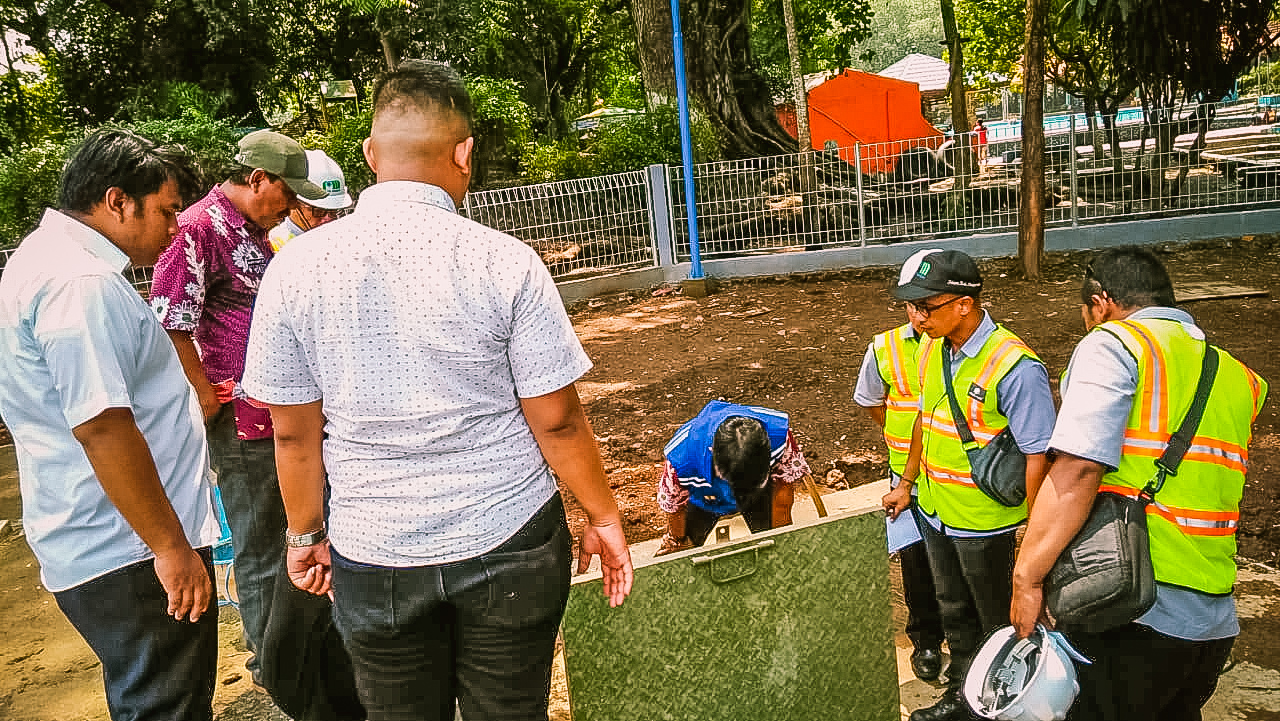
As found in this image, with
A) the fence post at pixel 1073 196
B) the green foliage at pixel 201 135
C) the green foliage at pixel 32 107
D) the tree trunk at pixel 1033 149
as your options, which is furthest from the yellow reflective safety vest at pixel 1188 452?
the green foliage at pixel 32 107

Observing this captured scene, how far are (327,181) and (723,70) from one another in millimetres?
12916

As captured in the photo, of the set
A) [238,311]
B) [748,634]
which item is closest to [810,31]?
[238,311]

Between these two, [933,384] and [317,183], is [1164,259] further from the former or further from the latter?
A: [317,183]

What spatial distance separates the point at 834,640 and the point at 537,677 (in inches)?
44.1

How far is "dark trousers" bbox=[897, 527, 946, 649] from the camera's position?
3.73 meters

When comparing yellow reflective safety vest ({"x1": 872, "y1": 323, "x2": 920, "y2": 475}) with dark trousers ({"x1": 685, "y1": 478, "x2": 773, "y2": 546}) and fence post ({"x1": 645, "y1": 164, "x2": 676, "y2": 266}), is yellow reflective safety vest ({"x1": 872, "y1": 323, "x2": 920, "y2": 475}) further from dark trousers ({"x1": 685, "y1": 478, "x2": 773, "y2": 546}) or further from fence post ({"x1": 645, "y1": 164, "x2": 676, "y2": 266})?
fence post ({"x1": 645, "y1": 164, "x2": 676, "y2": 266})

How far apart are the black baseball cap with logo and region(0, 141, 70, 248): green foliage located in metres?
10.9

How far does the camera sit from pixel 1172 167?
12.2 m

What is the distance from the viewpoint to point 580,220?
39.5 ft

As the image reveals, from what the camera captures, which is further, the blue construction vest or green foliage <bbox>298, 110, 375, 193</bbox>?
green foliage <bbox>298, 110, 375, 193</bbox>

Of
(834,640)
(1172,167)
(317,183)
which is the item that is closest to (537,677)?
(834,640)

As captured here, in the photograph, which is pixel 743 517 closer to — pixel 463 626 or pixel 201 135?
pixel 463 626

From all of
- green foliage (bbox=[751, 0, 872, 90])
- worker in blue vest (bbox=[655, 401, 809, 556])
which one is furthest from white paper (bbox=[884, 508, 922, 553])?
green foliage (bbox=[751, 0, 872, 90])

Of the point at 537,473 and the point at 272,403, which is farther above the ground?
the point at 272,403
